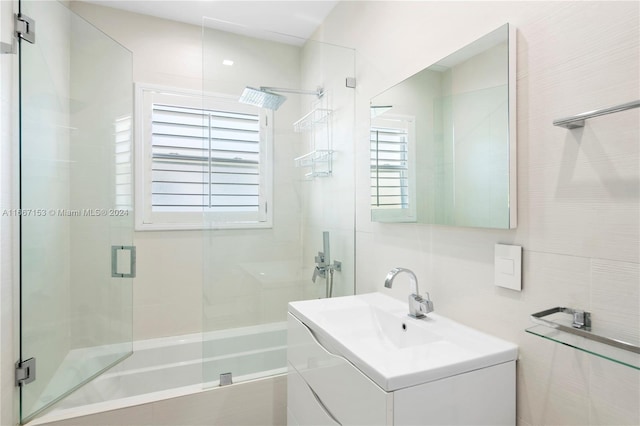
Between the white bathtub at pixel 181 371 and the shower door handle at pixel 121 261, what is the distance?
562mm

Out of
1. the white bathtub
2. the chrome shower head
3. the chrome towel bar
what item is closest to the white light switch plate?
the chrome towel bar

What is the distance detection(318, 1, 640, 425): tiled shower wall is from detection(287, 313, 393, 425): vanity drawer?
486 mm

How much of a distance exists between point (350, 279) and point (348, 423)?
3.45 feet

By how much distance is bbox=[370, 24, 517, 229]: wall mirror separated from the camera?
106cm

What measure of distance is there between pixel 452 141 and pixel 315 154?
0.86m

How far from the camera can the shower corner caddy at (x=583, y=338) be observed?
0.70 metres

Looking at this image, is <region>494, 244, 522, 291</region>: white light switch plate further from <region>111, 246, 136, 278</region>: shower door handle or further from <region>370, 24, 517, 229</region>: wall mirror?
<region>111, 246, 136, 278</region>: shower door handle

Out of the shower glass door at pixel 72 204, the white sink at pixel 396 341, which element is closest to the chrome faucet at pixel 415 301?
the white sink at pixel 396 341

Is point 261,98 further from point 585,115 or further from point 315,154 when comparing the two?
point 585,115

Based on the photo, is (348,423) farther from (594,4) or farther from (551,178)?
(594,4)

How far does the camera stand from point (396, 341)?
4.34 feet

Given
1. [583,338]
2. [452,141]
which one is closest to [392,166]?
[452,141]

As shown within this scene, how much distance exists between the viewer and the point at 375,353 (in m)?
0.98

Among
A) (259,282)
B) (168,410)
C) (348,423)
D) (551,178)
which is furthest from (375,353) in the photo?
(168,410)
